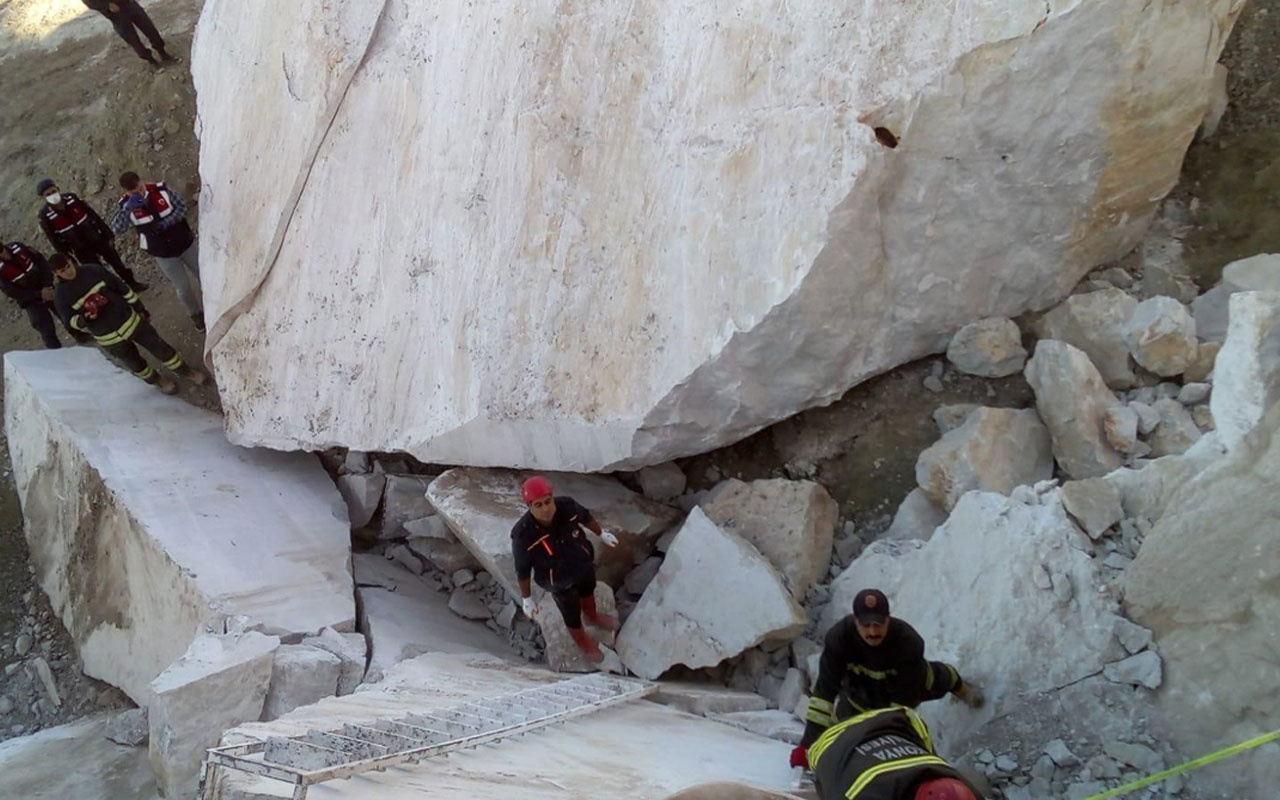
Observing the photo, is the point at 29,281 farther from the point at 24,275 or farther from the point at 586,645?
the point at 586,645

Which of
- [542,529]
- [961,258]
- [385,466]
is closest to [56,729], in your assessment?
[385,466]

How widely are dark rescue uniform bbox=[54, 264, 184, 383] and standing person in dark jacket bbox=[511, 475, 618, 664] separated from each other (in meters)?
3.63

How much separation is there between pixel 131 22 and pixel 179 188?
1651 millimetres

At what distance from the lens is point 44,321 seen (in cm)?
733

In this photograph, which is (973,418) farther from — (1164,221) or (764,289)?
(1164,221)

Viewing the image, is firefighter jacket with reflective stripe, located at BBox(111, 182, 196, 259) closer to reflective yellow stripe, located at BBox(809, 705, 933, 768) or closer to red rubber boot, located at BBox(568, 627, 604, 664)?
red rubber boot, located at BBox(568, 627, 604, 664)

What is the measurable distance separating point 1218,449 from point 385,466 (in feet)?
15.8

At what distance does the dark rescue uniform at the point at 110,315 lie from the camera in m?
6.15

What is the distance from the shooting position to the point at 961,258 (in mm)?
4457

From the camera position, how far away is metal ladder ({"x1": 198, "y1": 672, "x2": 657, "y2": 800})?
2.49 meters

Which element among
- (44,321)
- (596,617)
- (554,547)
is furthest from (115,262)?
(596,617)

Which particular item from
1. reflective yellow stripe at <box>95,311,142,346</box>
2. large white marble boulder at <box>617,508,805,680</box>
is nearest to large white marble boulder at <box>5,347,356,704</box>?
reflective yellow stripe at <box>95,311,142,346</box>

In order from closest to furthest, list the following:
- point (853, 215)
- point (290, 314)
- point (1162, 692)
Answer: point (1162, 692) < point (853, 215) < point (290, 314)

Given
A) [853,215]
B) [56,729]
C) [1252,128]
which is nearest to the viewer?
[853,215]
